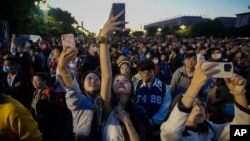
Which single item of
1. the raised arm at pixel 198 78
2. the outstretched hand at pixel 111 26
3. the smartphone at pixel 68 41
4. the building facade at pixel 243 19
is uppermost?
the building facade at pixel 243 19

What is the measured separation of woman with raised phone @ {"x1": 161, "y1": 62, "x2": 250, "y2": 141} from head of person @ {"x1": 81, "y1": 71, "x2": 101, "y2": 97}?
1242 mm

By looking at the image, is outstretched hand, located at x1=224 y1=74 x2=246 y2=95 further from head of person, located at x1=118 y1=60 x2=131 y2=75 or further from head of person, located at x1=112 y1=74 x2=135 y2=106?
head of person, located at x1=118 y1=60 x2=131 y2=75

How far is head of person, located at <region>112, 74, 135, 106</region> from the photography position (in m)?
3.40

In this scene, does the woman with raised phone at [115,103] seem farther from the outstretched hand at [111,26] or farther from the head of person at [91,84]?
the head of person at [91,84]

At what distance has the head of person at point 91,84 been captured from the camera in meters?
3.71

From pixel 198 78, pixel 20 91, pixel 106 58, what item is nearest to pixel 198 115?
pixel 198 78

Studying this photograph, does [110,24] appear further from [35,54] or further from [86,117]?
[35,54]

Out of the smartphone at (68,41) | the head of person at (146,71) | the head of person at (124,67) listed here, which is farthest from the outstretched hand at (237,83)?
the head of person at (124,67)

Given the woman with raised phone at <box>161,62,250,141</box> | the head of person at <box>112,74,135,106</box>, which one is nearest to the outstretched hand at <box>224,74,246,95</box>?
the woman with raised phone at <box>161,62,250,141</box>

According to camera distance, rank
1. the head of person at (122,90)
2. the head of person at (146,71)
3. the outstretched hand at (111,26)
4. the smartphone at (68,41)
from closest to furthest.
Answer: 1. the outstretched hand at (111,26)
2. the head of person at (122,90)
3. the smartphone at (68,41)
4. the head of person at (146,71)

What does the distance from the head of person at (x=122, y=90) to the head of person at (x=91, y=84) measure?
1.01 feet

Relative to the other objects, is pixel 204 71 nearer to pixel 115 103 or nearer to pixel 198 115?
pixel 198 115

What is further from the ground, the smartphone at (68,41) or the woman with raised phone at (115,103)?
the smartphone at (68,41)

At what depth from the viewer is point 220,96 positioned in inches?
227
